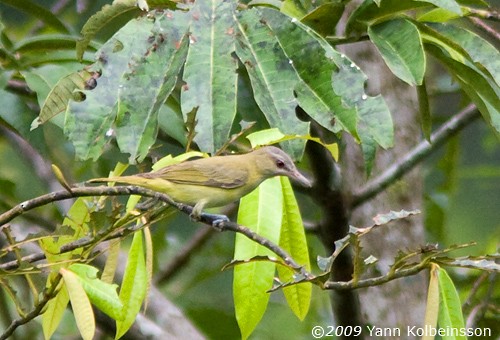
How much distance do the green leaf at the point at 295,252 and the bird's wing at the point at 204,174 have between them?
30 centimetres

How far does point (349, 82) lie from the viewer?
6.86 ft

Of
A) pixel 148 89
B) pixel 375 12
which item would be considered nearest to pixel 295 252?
pixel 148 89

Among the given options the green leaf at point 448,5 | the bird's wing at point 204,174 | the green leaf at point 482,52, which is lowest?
the bird's wing at point 204,174

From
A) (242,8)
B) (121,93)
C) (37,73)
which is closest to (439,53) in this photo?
(242,8)

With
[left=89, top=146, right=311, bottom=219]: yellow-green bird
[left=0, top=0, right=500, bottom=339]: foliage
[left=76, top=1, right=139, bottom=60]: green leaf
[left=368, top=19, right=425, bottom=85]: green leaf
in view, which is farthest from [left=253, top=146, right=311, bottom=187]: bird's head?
[left=76, top=1, right=139, bottom=60]: green leaf

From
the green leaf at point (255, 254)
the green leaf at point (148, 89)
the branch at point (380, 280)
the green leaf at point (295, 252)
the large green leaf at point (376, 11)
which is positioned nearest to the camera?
the branch at point (380, 280)

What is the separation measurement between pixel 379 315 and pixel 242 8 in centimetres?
134

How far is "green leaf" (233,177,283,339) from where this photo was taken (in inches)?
77.2

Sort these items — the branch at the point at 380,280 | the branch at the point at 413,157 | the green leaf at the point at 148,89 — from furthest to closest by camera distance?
the branch at the point at 413,157 < the green leaf at the point at 148,89 < the branch at the point at 380,280

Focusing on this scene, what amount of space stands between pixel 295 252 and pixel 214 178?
16.4 inches

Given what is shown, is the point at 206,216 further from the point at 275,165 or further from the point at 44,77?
the point at 44,77

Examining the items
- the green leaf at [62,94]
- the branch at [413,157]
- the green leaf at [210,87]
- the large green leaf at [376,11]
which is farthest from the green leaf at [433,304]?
the branch at [413,157]

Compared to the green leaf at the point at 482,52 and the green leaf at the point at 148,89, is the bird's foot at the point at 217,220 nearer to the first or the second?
the green leaf at the point at 148,89

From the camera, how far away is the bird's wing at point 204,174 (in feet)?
7.49
